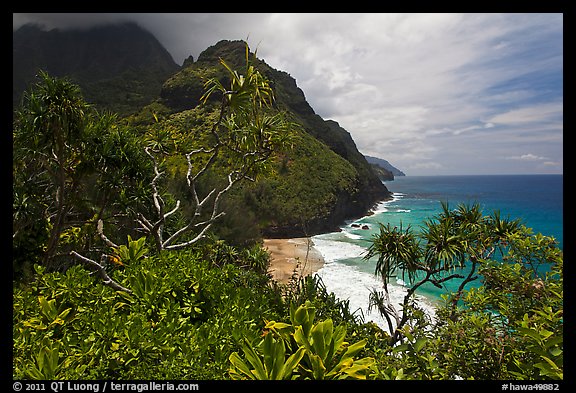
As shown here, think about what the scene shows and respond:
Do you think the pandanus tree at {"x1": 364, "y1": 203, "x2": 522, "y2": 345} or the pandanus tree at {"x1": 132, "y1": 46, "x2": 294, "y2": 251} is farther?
the pandanus tree at {"x1": 364, "y1": 203, "x2": 522, "y2": 345}

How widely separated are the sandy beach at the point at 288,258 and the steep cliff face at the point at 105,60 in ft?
123

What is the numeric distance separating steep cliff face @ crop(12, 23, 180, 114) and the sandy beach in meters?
37.6

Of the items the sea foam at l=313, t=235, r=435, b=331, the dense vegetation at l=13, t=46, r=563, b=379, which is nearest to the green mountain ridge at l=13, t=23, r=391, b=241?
the sea foam at l=313, t=235, r=435, b=331

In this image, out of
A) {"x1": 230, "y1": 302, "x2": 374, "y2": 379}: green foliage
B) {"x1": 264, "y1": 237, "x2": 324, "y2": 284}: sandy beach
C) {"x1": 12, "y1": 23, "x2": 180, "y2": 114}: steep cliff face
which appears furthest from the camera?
{"x1": 12, "y1": 23, "x2": 180, "y2": 114}: steep cliff face

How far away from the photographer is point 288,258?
76.0ft

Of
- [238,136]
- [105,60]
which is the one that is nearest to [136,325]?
[238,136]

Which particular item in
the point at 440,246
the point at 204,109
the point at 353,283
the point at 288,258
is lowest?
the point at 353,283

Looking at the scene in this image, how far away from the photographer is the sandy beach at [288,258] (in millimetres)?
18359

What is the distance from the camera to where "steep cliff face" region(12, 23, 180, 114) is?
51969 millimetres

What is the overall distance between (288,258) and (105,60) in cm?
8341

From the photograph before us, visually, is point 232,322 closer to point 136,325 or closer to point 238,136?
point 136,325

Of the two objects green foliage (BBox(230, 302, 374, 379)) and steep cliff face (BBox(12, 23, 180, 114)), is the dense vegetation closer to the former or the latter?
green foliage (BBox(230, 302, 374, 379))
